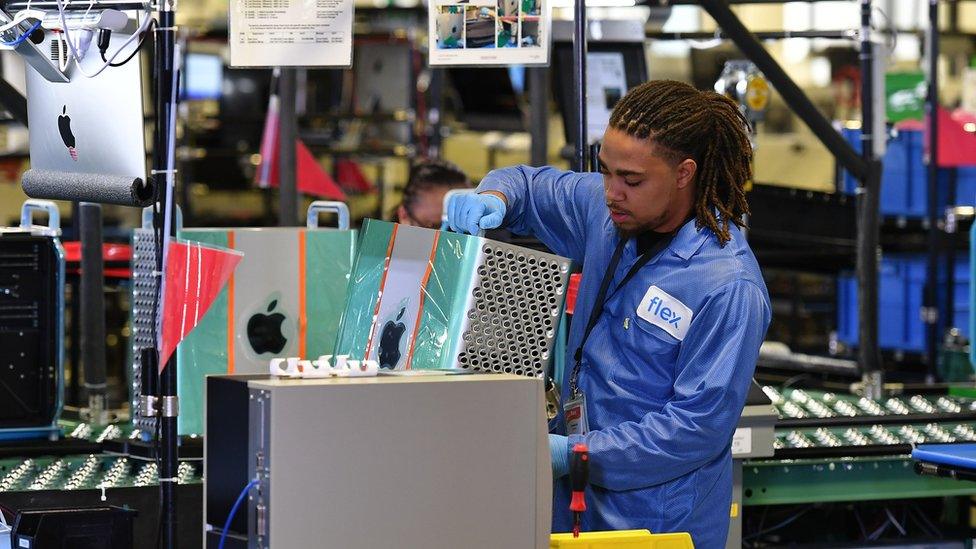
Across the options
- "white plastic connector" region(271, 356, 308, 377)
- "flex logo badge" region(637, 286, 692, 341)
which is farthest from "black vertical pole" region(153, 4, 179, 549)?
"flex logo badge" region(637, 286, 692, 341)

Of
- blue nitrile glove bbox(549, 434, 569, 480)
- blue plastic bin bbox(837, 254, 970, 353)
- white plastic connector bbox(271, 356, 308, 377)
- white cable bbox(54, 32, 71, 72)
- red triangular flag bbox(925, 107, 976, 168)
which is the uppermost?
white cable bbox(54, 32, 71, 72)

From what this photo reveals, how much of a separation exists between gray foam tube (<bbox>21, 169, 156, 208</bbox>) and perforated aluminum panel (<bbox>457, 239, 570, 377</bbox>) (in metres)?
0.72

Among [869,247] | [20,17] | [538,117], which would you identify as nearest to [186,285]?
[20,17]

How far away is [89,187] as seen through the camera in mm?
2994

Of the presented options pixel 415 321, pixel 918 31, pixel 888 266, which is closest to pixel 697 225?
pixel 415 321

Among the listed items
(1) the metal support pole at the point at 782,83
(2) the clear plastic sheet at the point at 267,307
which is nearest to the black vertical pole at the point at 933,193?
(1) the metal support pole at the point at 782,83

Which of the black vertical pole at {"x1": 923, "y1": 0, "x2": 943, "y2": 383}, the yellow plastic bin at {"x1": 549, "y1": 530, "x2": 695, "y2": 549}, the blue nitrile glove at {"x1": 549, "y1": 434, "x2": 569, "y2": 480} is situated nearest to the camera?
the yellow plastic bin at {"x1": 549, "y1": 530, "x2": 695, "y2": 549}

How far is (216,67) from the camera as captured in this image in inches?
403

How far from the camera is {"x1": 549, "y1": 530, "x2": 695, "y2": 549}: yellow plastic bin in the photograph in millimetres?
2516

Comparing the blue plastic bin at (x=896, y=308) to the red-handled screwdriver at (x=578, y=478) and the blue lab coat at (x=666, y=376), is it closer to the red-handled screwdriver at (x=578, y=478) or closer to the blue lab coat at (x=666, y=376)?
the blue lab coat at (x=666, y=376)

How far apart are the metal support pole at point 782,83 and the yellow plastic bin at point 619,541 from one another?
103 inches

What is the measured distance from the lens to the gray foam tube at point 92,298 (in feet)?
14.6

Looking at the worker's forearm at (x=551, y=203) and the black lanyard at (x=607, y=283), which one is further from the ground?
the worker's forearm at (x=551, y=203)

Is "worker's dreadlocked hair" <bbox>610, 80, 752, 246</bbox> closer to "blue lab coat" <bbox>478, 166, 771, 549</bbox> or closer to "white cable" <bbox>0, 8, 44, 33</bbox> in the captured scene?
"blue lab coat" <bbox>478, 166, 771, 549</bbox>
